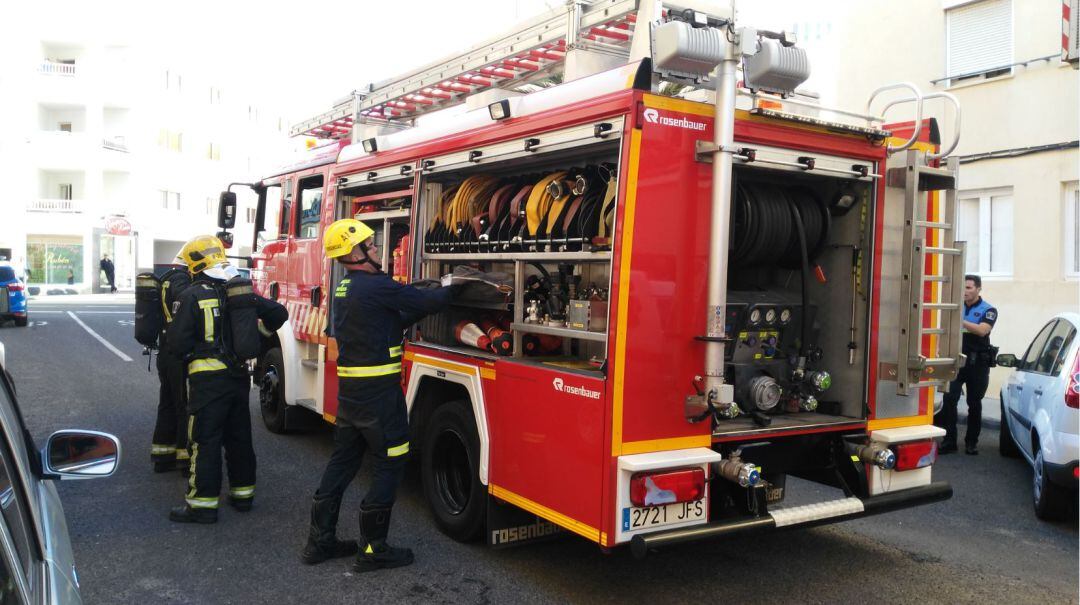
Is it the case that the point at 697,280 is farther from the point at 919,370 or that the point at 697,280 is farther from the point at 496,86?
the point at 496,86

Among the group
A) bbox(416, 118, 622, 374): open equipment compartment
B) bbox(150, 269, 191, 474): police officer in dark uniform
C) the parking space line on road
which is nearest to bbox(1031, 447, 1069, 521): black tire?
bbox(416, 118, 622, 374): open equipment compartment

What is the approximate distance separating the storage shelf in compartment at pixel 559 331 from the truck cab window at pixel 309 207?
3050mm

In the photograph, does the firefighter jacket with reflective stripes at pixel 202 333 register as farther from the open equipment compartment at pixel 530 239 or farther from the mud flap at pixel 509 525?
the mud flap at pixel 509 525

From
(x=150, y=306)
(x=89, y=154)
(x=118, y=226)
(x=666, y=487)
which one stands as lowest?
(x=666, y=487)

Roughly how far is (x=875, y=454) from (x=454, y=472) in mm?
2457

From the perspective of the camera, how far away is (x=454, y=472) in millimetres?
5258

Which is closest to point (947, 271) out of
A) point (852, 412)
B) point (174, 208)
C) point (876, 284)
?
point (876, 284)

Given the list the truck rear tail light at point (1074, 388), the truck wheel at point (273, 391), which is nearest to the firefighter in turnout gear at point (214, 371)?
the truck wheel at point (273, 391)

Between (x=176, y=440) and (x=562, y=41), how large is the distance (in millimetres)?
4334

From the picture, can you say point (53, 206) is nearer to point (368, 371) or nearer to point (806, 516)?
point (368, 371)

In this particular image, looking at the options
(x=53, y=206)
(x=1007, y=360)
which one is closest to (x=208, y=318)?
(x=1007, y=360)

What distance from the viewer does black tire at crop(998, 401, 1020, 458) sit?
775 centimetres

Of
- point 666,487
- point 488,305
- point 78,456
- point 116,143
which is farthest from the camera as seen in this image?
point 116,143

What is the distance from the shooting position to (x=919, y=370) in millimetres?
4527
